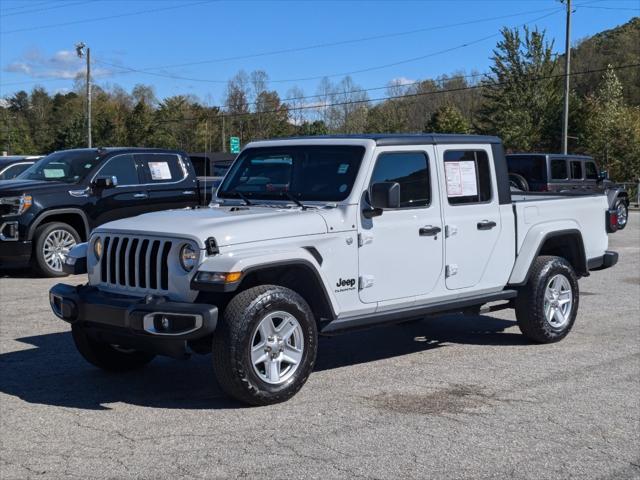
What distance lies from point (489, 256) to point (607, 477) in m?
2.96

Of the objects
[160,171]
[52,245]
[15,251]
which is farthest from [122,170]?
[15,251]

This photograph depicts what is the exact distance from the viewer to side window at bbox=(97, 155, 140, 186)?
12.4 metres

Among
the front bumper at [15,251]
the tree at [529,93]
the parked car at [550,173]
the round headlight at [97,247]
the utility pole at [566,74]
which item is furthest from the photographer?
the tree at [529,93]

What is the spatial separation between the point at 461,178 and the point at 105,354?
3.29 metres

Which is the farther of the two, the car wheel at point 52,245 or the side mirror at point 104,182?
the side mirror at point 104,182

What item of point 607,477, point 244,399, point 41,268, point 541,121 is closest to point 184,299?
point 244,399

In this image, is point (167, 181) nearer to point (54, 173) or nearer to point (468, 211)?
point (54, 173)

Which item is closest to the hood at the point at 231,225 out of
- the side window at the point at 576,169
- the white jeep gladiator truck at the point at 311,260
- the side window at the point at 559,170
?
the white jeep gladiator truck at the point at 311,260

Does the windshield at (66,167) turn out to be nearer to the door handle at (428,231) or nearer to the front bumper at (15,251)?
the front bumper at (15,251)

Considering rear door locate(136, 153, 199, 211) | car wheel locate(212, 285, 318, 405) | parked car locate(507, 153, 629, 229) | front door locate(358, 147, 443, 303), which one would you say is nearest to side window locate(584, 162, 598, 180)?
A: parked car locate(507, 153, 629, 229)

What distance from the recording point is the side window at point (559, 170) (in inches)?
797

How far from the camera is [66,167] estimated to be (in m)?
12.4

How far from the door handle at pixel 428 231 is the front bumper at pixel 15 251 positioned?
23.0 feet

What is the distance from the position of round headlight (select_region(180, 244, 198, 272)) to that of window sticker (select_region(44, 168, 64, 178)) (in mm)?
7458
